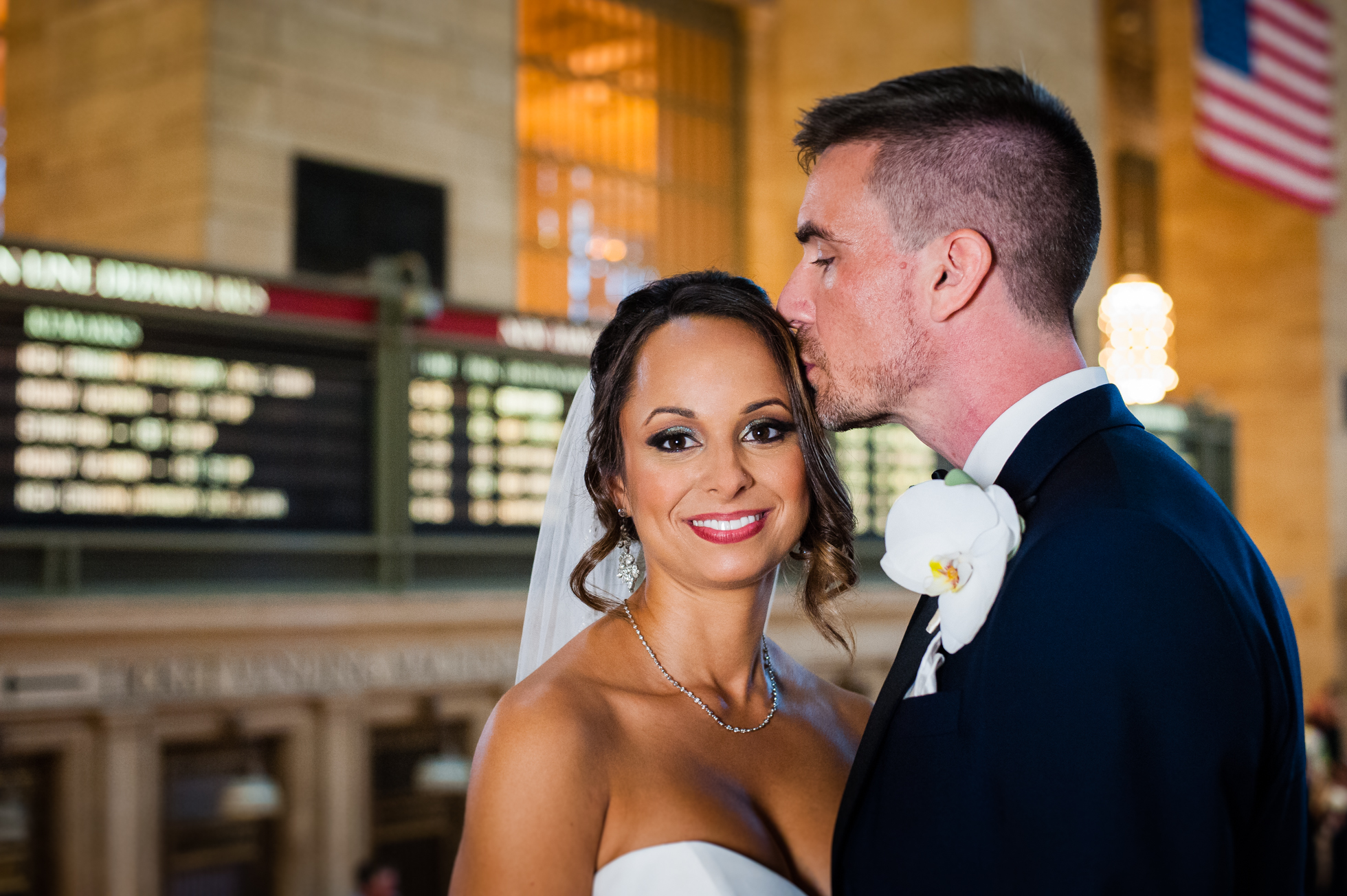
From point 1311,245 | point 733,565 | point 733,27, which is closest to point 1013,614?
point 733,565

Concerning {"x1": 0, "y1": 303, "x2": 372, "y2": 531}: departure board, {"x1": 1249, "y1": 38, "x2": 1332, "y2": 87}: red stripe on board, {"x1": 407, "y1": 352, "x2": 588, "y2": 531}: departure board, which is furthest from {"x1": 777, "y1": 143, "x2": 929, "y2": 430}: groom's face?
{"x1": 1249, "y1": 38, "x2": 1332, "y2": 87}: red stripe on board

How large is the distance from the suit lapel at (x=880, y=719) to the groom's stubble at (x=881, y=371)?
391mm

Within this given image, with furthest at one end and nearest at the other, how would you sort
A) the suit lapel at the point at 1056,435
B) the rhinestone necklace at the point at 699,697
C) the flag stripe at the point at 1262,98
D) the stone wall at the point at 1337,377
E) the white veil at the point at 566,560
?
the stone wall at the point at 1337,377
the flag stripe at the point at 1262,98
the white veil at the point at 566,560
the rhinestone necklace at the point at 699,697
the suit lapel at the point at 1056,435

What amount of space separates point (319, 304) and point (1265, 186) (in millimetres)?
9393

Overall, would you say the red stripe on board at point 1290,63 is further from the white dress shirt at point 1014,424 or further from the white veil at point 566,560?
the white dress shirt at point 1014,424

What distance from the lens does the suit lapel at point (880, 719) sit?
201 cm

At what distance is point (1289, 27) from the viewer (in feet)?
41.1

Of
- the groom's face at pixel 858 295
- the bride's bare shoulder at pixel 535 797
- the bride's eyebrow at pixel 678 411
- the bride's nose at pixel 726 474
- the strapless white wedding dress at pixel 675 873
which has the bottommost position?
the strapless white wedding dress at pixel 675 873

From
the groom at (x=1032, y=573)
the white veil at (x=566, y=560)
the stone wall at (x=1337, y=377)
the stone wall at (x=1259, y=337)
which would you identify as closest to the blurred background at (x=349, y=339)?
the stone wall at (x=1259, y=337)

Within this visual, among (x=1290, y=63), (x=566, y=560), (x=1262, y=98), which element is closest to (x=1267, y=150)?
(x=1262, y=98)

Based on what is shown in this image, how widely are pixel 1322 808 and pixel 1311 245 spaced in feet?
29.9

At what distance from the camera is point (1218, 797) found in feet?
4.96

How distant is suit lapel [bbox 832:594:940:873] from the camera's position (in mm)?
2008

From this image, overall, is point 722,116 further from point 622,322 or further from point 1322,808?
point 622,322
